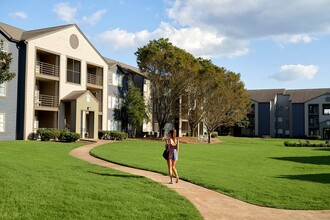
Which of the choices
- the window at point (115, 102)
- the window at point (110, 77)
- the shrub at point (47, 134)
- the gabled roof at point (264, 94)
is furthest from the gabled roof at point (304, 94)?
the shrub at point (47, 134)

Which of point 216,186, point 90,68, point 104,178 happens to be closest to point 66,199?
point 104,178

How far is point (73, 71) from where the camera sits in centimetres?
3725

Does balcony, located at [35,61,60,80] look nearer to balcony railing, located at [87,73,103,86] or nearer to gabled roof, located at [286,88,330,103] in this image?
balcony railing, located at [87,73,103,86]

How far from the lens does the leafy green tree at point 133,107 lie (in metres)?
44.7

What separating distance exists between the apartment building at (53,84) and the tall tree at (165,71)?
201 inches

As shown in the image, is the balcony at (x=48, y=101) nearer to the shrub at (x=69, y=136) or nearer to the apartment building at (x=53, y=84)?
the apartment building at (x=53, y=84)

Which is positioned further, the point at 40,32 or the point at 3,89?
the point at 40,32

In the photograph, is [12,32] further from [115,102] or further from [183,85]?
[183,85]

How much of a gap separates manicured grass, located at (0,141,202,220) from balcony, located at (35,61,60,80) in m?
22.5

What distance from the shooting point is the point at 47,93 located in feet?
115

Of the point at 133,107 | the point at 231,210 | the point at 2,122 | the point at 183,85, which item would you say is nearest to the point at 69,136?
the point at 2,122

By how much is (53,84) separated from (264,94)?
208 ft

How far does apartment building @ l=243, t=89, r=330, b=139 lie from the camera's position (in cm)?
8038

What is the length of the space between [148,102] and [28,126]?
20.3 meters
